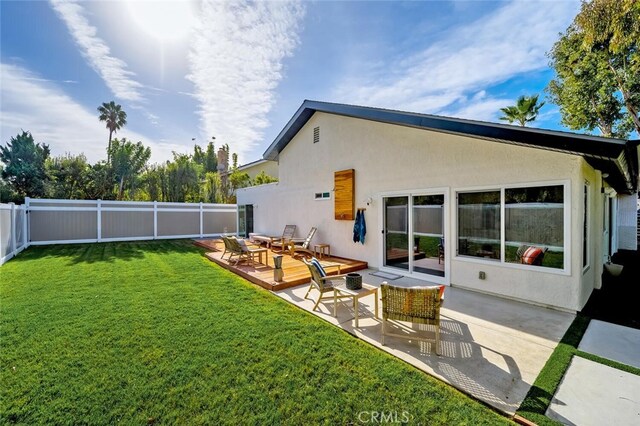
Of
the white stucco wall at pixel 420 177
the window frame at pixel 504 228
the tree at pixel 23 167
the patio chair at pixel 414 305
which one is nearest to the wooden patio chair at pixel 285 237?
the white stucco wall at pixel 420 177

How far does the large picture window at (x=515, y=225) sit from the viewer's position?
5.34 m

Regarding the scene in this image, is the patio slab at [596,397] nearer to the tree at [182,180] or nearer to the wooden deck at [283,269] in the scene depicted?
the wooden deck at [283,269]

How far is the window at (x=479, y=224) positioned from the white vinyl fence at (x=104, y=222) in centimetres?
1463

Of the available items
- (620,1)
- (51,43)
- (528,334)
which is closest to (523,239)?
(528,334)

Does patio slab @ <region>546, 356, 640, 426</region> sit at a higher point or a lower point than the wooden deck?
lower

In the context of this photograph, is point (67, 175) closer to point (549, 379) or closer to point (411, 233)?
point (411, 233)

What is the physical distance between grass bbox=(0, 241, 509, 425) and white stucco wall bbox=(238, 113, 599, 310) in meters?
4.00

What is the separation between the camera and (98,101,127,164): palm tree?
97.3ft

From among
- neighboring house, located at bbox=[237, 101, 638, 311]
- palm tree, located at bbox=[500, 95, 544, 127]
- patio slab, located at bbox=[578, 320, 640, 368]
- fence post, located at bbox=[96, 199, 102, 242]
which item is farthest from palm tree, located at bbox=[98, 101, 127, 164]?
patio slab, located at bbox=[578, 320, 640, 368]

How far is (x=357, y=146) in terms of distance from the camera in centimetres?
916

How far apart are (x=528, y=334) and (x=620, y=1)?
10.1 m

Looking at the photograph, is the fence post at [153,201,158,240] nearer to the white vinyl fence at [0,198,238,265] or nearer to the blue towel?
the white vinyl fence at [0,198,238,265]

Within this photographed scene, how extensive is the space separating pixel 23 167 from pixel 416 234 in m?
31.7

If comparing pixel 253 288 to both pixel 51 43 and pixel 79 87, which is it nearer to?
pixel 51 43
